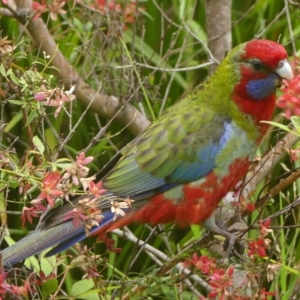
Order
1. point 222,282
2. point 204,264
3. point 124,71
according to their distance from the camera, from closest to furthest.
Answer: point 222,282, point 204,264, point 124,71

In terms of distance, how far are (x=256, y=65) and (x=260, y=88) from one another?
79mm

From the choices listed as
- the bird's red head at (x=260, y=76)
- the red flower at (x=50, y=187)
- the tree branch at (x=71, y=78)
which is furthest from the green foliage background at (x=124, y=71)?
the red flower at (x=50, y=187)

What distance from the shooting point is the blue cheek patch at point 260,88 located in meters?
2.26

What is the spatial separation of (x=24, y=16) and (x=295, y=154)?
1129 millimetres

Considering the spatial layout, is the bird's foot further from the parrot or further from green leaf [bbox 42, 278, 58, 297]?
green leaf [bbox 42, 278, 58, 297]

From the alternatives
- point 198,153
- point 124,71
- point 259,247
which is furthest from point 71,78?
point 259,247

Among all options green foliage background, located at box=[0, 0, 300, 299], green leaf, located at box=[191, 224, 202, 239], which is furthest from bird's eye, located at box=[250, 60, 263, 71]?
green leaf, located at box=[191, 224, 202, 239]

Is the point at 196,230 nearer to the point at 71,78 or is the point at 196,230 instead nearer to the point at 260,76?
the point at 260,76

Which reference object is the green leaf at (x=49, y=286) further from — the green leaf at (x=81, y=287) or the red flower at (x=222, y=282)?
the red flower at (x=222, y=282)

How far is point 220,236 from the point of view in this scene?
2148 millimetres

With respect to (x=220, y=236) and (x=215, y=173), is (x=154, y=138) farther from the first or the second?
(x=220, y=236)

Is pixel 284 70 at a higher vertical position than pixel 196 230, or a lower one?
higher

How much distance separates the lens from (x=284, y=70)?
2145mm

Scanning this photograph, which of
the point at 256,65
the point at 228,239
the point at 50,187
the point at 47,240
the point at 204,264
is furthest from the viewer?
the point at 256,65
